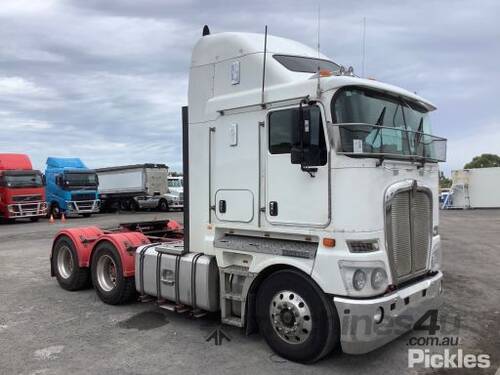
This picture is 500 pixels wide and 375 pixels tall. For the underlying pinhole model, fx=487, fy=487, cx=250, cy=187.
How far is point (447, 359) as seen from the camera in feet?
17.4

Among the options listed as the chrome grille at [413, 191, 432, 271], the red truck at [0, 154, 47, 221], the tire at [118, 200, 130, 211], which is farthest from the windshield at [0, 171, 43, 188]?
the chrome grille at [413, 191, 432, 271]

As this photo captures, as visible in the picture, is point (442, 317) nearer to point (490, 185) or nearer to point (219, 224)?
point (219, 224)

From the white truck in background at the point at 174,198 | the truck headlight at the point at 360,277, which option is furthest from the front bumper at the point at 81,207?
the truck headlight at the point at 360,277

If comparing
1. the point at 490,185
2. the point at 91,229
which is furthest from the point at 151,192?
the point at 91,229

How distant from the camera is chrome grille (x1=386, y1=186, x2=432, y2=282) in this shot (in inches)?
200

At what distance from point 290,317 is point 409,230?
1.62 metres

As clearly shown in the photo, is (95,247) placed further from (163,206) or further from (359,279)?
(163,206)

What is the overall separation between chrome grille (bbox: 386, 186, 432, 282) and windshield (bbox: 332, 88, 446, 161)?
47cm

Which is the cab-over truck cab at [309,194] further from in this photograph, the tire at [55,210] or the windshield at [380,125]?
the tire at [55,210]

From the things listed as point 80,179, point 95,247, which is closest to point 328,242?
point 95,247

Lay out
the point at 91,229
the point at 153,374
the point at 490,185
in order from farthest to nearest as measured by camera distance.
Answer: the point at 490,185, the point at 91,229, the point at 153,374

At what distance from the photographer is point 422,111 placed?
20.0ft

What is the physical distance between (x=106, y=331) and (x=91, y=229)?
2751 mm

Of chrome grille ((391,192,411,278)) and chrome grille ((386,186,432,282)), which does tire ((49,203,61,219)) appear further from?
chrome grille ((391,192,411,278))
